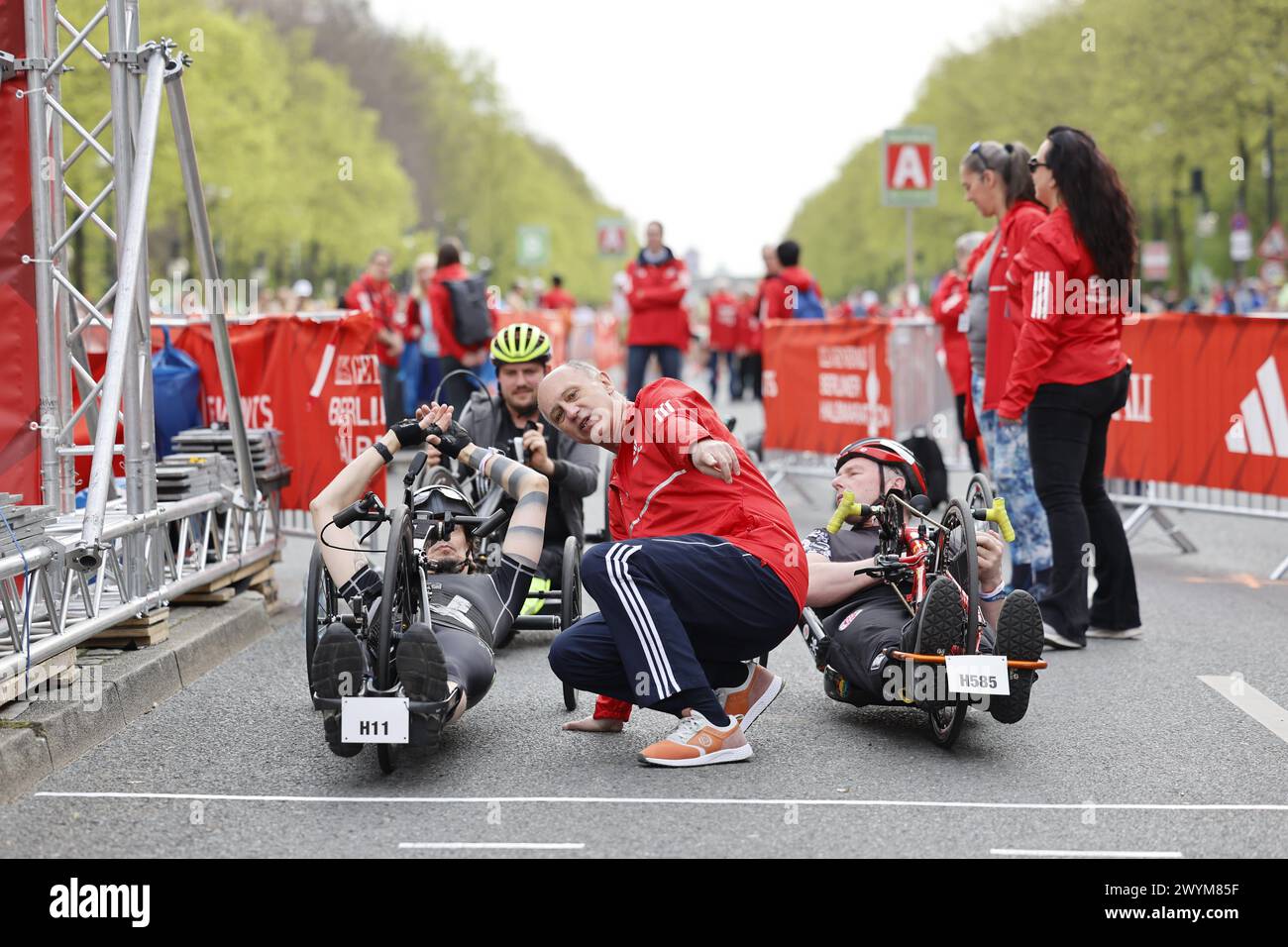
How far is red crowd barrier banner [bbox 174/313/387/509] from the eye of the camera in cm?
978

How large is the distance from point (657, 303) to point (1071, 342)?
9224 mm

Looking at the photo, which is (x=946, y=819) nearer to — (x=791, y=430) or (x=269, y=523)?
(x=269, y=523)

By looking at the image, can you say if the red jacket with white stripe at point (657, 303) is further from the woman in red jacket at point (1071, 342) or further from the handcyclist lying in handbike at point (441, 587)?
the handcyclist lying in handbike at point (441, 587)

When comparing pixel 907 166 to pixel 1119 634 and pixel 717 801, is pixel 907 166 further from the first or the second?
pixel 717 801

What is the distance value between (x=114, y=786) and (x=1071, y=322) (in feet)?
14.5

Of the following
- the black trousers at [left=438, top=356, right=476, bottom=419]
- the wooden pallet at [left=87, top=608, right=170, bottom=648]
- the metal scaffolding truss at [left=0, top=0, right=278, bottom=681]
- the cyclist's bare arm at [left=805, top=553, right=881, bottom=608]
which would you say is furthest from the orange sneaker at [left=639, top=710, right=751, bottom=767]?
the black trousers at [left=438, top=356, right=476, bottom=419]

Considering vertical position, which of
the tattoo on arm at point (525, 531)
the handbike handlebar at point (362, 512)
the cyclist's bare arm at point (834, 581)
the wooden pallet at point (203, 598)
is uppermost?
the handbike handlebar at point (362, 512)

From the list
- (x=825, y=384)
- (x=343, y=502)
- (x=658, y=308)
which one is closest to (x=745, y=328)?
(x=658, y=308)

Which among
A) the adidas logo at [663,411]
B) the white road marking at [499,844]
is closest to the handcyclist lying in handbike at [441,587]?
the white road marking at [499,844]

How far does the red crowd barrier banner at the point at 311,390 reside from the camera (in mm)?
9781

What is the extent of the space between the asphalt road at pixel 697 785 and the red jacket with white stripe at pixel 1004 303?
1599 millimetres

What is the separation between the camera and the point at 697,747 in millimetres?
5828

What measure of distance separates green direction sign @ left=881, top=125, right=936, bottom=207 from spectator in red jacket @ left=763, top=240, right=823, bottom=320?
1.45 m

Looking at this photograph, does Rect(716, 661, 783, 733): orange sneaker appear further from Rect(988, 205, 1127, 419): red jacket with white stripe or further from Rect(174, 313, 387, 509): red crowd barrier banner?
Rect(174, 313, 387, 509): red crowd barrier banner
